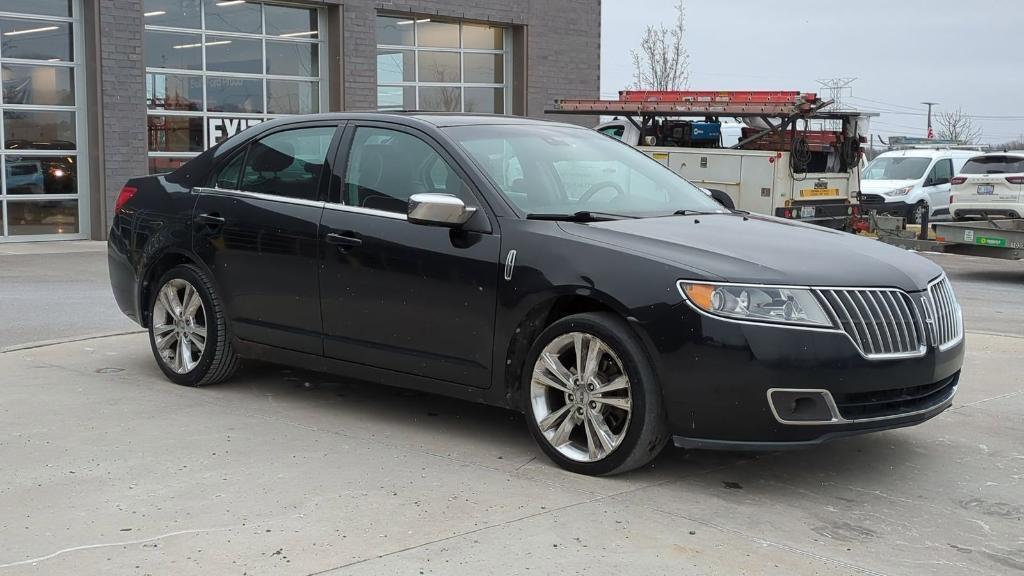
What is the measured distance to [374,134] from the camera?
6445 mm

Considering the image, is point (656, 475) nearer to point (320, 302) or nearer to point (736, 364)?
point (736, 364)

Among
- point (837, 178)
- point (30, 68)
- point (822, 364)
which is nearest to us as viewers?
point (822, 364)

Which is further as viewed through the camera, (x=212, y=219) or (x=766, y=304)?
(x=212, y=219)

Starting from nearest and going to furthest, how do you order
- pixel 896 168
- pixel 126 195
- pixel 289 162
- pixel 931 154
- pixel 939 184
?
1. pixel 289 162
2. pixel 126 195
3. pixel 939 184
4. pixel 931 154
5. pixel 896 168

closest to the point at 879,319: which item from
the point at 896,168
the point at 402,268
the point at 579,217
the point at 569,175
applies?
the point at 579,217

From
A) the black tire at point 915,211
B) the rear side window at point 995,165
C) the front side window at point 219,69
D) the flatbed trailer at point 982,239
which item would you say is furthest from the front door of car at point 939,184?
the front side window at point 219,69

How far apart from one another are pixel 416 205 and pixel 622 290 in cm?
118

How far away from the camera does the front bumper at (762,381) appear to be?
490 cm

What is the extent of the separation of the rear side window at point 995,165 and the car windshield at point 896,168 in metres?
6.61

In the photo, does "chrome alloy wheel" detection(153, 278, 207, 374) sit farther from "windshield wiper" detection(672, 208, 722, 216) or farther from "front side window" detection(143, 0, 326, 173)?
"front side window" detection(143, 0, 326, 173)

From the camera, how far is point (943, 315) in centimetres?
554

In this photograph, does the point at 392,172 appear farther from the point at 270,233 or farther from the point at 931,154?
the point at 931,154

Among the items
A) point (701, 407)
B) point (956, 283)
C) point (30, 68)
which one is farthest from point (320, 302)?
point (30, 68)

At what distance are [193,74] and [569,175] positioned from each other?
16181 millimetres
